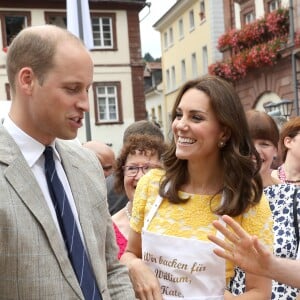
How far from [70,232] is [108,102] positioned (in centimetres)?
2318

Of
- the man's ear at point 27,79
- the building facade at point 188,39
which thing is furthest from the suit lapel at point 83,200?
the building facade at point 188,39

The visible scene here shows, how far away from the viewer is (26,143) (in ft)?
6.13

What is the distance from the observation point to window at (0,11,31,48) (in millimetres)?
23594

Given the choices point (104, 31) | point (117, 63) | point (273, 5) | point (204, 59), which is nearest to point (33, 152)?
point (273, 5)

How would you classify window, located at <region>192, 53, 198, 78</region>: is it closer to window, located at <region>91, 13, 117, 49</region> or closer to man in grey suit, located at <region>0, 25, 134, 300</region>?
window, located at <region>91, 13, 117, 49</region>

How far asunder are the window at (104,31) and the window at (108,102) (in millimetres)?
1717

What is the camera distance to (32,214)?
1764mm

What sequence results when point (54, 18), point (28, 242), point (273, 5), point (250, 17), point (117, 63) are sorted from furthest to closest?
point (117, 63), point (54, 18), point (250, 17), point (273, 5), point (28, 242)

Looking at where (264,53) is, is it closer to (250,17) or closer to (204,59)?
(250,17)

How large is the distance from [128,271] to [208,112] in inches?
30.3

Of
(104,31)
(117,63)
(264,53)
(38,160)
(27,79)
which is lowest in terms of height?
(38,160)

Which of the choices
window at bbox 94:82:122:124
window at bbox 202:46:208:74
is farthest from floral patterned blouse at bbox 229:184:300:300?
window at bbox 202:46:208:74

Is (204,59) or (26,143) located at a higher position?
(204,59)

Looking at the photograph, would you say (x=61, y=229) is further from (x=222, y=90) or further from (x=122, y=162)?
(x=122, y=162)
